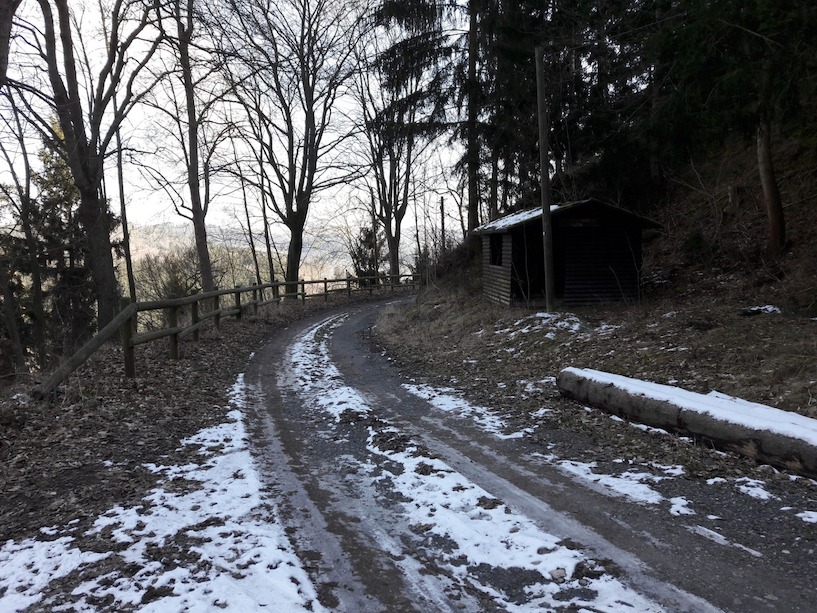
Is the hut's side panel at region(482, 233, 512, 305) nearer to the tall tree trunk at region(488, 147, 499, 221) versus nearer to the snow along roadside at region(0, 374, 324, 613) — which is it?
the tall tree trunk at region(488, 147, 499, 221)

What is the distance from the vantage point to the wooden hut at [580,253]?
1402 centimetres

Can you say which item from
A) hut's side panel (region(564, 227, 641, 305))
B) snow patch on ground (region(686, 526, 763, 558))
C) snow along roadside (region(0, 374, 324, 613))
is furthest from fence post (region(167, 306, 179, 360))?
hut's side panel (region(564, 227, 641, 305))

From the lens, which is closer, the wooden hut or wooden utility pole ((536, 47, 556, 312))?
wooden utility pole ((536, 47, 556, 312))

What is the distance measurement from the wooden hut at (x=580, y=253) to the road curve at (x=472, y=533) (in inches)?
349

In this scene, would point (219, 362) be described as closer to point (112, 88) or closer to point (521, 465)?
point (521, 465)

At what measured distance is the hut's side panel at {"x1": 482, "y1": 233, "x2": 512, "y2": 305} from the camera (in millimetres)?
15031

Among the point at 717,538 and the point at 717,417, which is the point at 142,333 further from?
the point at 717,538

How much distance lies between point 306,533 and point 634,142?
16.2m

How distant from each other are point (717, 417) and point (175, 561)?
4819 millimetres

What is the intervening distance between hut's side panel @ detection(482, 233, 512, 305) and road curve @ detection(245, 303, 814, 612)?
355 inches

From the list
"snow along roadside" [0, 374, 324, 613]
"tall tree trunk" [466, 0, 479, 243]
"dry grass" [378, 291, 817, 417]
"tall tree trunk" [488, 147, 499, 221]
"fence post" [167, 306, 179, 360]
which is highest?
"tall tree trunk" [466, 0, 479, 243]

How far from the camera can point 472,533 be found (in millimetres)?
3734

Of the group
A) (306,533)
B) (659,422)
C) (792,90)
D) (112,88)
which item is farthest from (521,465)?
(112,88)

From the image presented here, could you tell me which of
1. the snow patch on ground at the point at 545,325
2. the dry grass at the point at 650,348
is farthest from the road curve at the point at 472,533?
the snow patch on ground at the point at 545,325
